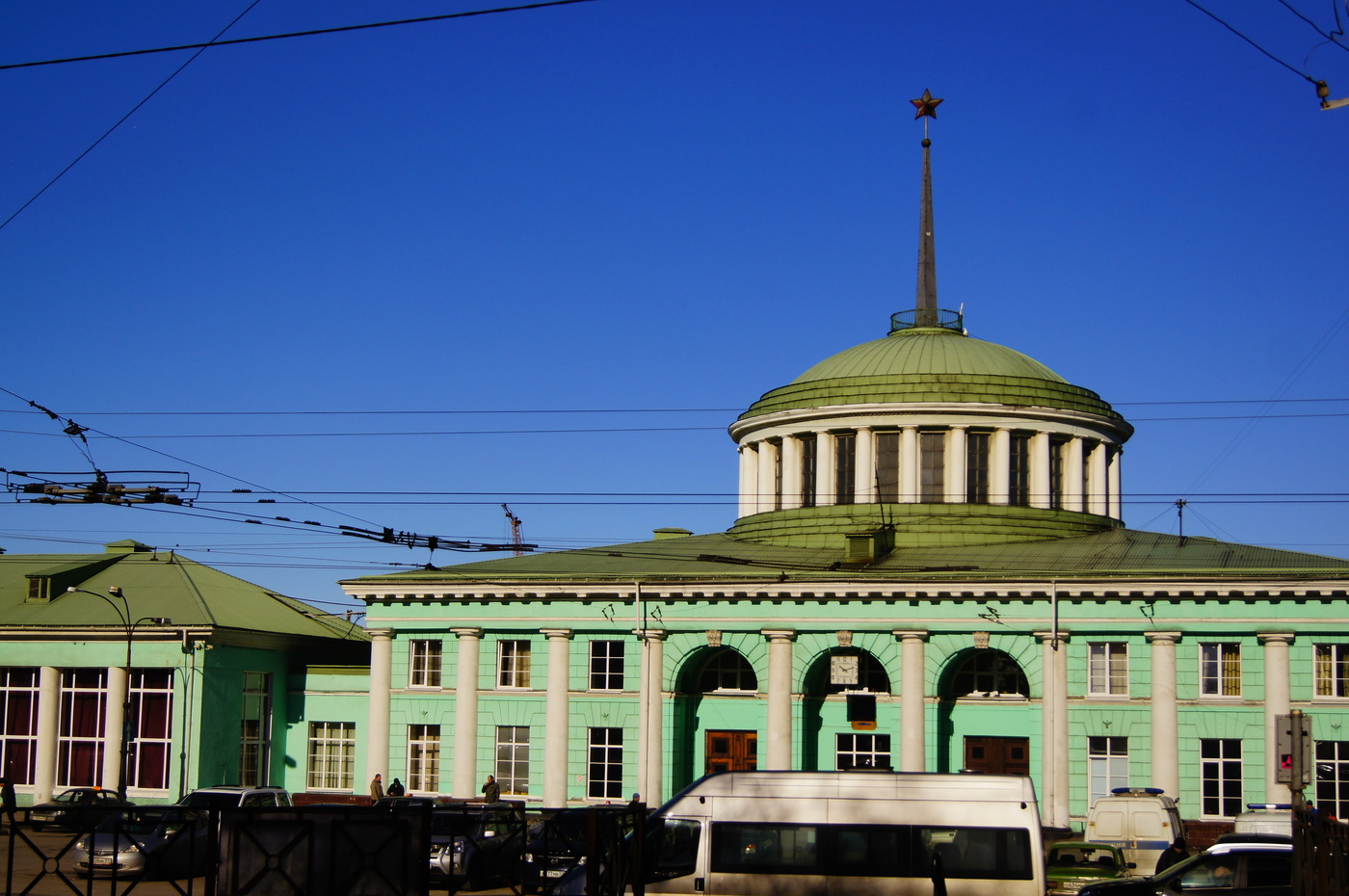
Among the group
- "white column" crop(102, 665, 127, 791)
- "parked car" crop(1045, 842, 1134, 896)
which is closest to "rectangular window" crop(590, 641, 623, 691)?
"white column" crop(102, 665, 127, 791)

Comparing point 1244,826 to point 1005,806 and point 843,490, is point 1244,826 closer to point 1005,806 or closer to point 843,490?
point 1005,806

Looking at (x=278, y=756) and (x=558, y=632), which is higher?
(x=558, y=632)

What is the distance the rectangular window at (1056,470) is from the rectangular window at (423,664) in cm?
2130

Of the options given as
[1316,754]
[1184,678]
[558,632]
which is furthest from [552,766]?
[1316,754]

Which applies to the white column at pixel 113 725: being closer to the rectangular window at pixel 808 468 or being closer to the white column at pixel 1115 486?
the rectangular window at pixel 808 468

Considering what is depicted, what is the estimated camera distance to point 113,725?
178ft

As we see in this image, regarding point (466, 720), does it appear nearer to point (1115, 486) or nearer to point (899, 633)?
point (899, 633)

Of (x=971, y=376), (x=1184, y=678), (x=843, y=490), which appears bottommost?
(x=1184, y=678)

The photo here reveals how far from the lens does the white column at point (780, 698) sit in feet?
158

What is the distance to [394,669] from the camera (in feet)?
172

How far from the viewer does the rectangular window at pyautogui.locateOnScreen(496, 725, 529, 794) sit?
2003 inches

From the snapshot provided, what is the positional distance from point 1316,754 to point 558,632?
22.1 meters

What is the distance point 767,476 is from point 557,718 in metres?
13.5

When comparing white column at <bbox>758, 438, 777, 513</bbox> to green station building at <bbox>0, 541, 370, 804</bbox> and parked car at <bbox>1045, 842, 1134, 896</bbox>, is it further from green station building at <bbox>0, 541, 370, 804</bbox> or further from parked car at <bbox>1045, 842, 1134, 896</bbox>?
parked car at <bbox>1045, 842, 1134, 896</bbox>
